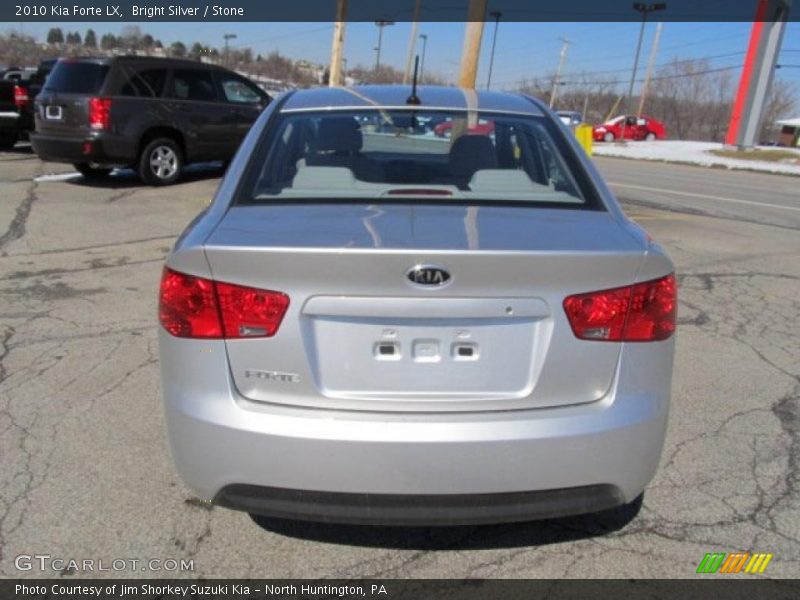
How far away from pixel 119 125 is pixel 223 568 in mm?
9285

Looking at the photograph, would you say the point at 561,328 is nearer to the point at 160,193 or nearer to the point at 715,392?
the point at 715,392

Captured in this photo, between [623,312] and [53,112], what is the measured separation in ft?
35.1

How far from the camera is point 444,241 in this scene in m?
2.15

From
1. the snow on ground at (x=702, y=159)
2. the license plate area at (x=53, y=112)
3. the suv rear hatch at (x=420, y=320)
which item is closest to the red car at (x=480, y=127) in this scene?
the suv rear hatch at (x=420, y=320)

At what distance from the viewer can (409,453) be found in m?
2.11

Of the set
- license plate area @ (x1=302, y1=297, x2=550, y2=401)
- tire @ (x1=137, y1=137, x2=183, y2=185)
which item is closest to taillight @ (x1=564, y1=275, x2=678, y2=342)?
license plate area @ (x1=302, y1=297, x2=550, y2=401)

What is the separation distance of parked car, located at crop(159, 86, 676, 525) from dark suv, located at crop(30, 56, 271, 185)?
916 cm

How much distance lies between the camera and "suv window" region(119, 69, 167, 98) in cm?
1050

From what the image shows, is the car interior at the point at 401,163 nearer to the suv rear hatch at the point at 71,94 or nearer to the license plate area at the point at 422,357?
the license plate area at the point at 422,357

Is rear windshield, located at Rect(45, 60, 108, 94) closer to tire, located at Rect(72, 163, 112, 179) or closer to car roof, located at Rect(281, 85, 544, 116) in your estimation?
tire, located at Rect(72, 163, 112, 179)

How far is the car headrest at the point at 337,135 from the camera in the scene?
3.30 metres

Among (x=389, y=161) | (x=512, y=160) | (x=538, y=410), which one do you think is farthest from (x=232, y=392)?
(x=512, y=160)
